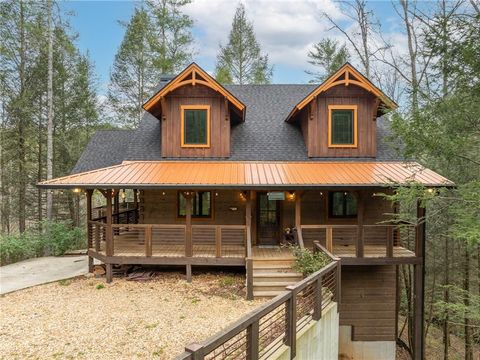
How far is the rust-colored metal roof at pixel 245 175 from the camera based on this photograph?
858 centimetres

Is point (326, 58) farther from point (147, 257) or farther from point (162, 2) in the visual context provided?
point (147, 257)

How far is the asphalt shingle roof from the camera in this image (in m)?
11.0

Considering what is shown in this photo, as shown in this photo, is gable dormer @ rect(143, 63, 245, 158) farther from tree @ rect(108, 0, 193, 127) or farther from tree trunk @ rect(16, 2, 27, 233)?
tree trunk @ rect(16, 2, 27, 233)

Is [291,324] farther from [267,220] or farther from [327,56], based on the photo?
[327,56]

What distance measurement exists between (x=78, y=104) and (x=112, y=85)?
279 centimetres

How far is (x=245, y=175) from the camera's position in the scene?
9.31 meters

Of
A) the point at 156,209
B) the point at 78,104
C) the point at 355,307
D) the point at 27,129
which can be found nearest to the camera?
the point at 355,307

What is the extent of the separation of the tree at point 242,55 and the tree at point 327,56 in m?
3.75

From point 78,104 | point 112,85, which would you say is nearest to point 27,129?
point 78,104

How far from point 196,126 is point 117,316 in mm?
6659

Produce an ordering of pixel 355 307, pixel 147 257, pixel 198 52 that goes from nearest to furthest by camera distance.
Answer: pixel 147 257 < pixel 355 307 < pixel 198 52

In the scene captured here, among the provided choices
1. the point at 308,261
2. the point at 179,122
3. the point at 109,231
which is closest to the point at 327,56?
the point at 179,122

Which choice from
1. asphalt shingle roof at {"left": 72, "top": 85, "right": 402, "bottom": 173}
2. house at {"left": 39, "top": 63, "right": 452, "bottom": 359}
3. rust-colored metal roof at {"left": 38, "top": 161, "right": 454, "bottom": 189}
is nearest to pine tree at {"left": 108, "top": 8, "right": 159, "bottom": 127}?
asphalt shingle roof at {"left": 72, "top": 85, "right": 402, "bottom": 173}

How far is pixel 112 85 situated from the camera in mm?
19625
